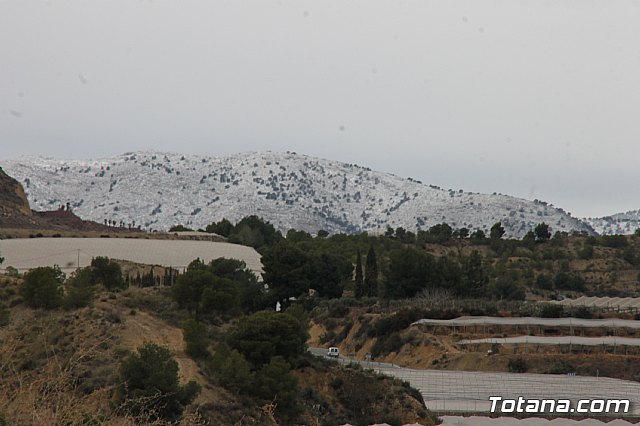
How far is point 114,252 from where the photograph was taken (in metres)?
94.7

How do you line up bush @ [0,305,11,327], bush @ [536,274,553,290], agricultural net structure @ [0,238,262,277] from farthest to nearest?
bush @ [536,274,553,290] → agricultural net structure @ [0,238,262,277] → bush @ [0,305,11,327]

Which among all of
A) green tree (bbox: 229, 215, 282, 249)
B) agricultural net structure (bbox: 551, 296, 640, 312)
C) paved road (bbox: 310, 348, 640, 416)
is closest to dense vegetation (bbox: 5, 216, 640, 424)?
green tree (bbox: 229, 215, 282, 249)

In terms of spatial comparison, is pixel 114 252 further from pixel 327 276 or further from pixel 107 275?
pixel 107 275

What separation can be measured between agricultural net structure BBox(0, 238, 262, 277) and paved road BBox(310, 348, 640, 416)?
43340 mm

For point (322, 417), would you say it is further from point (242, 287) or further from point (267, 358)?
point (242, 287)

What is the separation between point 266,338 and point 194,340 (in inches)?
124

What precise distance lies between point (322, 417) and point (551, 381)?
13471 millimetres

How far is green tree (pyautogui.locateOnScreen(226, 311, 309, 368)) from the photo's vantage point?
42781 mm

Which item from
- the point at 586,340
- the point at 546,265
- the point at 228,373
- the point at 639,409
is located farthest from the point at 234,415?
the point at 546,265

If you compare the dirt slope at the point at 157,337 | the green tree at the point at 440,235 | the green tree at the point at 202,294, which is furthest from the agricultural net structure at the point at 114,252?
the dirt slope at the point at 157,337

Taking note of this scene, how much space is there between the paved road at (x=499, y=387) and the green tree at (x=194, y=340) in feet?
33.0

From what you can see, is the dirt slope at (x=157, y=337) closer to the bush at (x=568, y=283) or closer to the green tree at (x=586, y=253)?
the bush at (x=568, y=283)

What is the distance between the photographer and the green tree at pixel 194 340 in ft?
141

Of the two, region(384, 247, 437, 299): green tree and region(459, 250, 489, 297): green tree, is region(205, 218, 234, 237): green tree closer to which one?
region(384, 247, 437, 299): green tree
